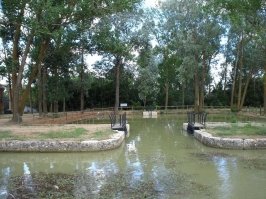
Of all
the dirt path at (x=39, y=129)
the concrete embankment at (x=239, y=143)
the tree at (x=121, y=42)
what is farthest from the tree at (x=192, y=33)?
the concrete embankment at (x=239, y=143)

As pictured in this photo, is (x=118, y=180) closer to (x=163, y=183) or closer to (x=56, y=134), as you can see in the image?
(x=163, y=183)

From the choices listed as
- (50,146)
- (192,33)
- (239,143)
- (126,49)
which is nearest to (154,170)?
(50,146)

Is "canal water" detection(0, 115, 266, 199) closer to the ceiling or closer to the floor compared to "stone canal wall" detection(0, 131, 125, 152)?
closer to the floor

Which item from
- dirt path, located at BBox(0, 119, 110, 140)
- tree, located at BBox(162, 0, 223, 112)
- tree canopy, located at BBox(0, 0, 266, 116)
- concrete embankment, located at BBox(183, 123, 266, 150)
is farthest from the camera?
tree, located at BBox(162, 0, 223, 112)

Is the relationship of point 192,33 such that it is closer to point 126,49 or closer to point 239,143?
point 126,49

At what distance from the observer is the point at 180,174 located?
7.48m

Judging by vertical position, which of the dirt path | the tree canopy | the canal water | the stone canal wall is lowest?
the canal water

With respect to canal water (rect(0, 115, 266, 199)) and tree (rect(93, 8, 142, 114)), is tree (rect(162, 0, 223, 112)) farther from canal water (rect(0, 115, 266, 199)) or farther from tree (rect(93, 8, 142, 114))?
canal water (rect(0, 115, 266, 199))

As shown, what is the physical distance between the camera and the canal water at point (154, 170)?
19.9 ft

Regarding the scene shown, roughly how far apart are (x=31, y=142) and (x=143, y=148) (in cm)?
412

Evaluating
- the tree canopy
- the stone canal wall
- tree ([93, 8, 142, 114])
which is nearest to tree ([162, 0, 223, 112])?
the tree canopy

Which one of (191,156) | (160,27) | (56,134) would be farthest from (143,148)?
(160,27)

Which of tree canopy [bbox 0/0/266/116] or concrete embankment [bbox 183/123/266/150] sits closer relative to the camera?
concrete embankment [bbox 183/123/266/150]

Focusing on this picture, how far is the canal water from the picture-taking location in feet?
19.9
